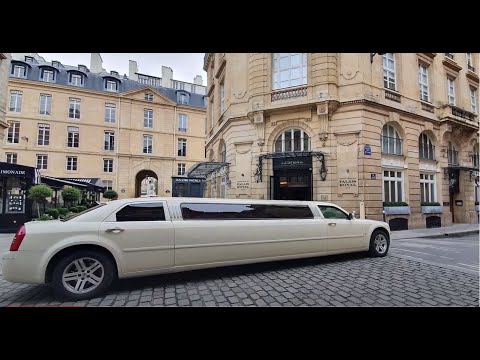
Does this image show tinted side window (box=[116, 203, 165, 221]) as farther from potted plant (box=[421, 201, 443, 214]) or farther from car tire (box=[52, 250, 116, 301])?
potted plant (box=[421, 201, 443, 214])

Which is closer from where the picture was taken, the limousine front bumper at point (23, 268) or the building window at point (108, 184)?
the limousine front bumper at point (23, 268)

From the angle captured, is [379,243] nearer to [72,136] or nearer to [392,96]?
[392,96]

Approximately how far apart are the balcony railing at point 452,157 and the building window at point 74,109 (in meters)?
37.1

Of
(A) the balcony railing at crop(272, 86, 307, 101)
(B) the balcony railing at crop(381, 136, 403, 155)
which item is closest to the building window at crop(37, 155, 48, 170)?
(A) the balcony railing at crop(272, 86, 307, 101)

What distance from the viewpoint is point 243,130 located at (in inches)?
612

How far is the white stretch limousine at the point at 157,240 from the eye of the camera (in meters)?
3.81

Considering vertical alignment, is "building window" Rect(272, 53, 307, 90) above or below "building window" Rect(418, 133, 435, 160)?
above

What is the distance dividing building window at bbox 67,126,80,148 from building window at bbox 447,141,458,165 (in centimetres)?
3656

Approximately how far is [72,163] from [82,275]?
105 feet

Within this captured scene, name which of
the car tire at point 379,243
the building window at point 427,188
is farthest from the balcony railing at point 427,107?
the car tire at point 379,243

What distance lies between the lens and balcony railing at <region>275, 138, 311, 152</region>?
14.5 m

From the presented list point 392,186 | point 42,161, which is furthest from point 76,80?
point 392,186

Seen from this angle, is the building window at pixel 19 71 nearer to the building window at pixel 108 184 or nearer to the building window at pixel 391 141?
the building window at pixel 108 184
